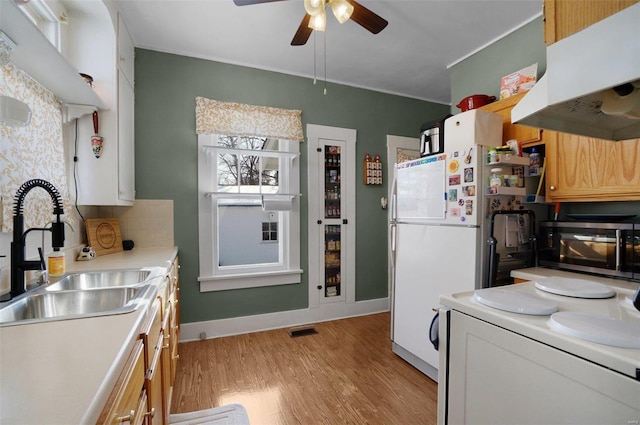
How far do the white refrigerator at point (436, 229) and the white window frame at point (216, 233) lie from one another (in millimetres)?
1096

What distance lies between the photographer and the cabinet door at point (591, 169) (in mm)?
1625

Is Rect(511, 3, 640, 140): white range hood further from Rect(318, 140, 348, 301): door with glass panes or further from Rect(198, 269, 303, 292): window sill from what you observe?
Rect(198, 269, 303, 292): window sill

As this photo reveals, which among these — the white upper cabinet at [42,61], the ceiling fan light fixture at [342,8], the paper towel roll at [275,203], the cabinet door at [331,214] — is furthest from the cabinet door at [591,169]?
the white upper cabinet at [42,61]

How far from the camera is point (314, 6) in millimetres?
1711

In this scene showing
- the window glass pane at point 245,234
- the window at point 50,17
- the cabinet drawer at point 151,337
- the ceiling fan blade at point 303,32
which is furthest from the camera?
the window glass pane at point 245,234

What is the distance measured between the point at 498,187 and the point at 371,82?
6.98ft

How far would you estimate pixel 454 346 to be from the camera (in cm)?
120

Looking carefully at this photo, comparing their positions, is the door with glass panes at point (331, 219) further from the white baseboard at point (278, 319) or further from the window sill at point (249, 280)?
the window sill at point (249, 280)

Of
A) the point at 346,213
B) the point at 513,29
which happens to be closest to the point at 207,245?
the point at 346,213

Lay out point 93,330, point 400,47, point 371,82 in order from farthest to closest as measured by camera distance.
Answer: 1. point 371,82
2. point 400,47
3. point 93,330

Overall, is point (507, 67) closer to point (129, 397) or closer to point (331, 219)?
point (331, 219)

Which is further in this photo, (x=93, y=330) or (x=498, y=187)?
(x=498, y=187)

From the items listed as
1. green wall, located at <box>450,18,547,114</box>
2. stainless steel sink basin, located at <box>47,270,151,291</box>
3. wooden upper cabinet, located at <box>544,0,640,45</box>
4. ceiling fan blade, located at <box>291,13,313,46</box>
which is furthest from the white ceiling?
stainless steel sink basin, located at <box>47,270,151,291</box>

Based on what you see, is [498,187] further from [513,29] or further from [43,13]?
[43,13]
